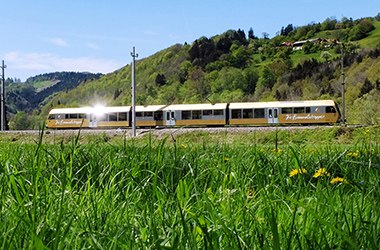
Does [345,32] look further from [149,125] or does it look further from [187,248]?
[187,248]

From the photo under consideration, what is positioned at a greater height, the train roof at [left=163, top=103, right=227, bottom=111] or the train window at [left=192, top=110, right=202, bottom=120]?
the train roof at [left=163, top=103, right=227, bottom=111]

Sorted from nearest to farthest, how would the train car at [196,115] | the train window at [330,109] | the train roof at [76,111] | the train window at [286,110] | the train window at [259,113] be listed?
the train window at [330,109], the train window at [286,110], the train window at [259,113], the train car at [196,115], the train roof at [76,111]

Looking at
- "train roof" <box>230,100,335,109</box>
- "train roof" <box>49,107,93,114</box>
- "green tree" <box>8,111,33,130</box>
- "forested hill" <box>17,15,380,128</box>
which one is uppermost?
"forested hill" <box>17,15,380,128</box>

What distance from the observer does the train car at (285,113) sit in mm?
41906

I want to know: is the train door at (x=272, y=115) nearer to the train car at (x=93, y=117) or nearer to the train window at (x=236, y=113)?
the train window at (x=236, y=113)

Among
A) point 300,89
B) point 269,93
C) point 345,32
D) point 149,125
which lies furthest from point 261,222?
point 345,32

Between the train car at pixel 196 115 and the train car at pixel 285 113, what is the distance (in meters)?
0.93

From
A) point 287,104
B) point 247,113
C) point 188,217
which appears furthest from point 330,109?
point 188,217

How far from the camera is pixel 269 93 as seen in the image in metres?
108

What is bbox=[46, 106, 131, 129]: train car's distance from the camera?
48094 mm

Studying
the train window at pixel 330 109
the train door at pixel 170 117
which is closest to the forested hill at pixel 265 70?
the train window at pixel 330 109

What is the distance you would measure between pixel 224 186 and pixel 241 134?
27.9 metres

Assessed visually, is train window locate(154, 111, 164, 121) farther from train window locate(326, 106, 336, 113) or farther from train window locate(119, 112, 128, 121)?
train window locate(326, 106, 336, 113)

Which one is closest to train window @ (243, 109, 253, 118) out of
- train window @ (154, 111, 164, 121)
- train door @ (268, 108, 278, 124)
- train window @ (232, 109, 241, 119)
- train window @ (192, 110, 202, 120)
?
train window @ (232, 109, 241, 119)
